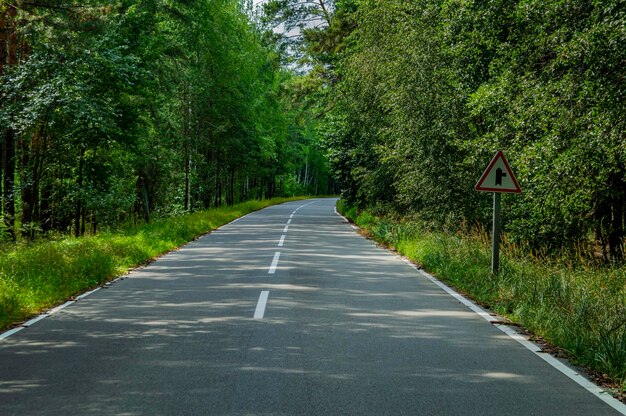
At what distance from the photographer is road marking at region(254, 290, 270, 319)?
7727 mm

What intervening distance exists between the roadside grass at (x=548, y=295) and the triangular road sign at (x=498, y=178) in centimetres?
155

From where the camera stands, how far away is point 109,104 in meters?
16.6

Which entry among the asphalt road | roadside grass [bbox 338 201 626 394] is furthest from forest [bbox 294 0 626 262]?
the asphalt road

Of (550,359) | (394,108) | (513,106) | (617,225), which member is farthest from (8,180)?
(617,225)

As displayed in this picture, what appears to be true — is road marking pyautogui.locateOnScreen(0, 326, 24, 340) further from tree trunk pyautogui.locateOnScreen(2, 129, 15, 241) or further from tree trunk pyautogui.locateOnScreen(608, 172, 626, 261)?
tree trunk pyautogui.locateOnScreen(608, 172, 626, 261)

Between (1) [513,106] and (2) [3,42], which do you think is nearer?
(1) [513,106]

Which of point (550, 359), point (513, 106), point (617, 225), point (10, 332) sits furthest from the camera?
point (617, 225)

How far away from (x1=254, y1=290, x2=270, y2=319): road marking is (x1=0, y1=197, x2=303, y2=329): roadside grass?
3.22 meters

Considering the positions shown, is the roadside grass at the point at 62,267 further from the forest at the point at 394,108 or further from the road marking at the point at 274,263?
the road marking at the point at 274,263

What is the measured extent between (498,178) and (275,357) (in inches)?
243

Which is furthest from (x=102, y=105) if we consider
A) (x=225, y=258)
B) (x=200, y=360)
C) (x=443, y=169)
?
(x=200, y=360)

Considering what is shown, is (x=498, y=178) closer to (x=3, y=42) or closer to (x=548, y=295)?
(x=548, y=295)

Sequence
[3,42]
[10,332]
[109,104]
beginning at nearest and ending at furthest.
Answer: [10,332]
[109,104]
[3,42]

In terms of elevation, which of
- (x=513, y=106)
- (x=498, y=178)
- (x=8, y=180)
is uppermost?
(x=513, y=106)
